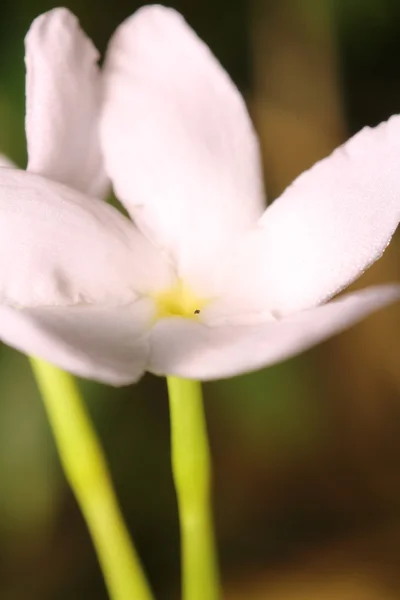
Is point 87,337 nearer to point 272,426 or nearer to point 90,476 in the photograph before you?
point 90,476

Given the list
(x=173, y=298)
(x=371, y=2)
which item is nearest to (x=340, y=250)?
(x=173, y=298)

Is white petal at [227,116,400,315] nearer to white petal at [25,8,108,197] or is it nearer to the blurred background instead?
white petal at [25,8,108,197]

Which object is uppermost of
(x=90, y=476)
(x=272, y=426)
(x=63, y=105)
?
(x=63, y=105)

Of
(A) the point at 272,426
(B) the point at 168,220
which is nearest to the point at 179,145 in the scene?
(B) the point at 168,220

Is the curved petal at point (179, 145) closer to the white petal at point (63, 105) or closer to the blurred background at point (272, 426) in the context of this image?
the white petal at point (63, 105)

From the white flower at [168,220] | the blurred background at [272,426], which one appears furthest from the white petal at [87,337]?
the blurred background at [272,426]

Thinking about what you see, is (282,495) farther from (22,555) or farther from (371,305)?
(371,305)

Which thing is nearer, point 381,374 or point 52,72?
point 52,72
